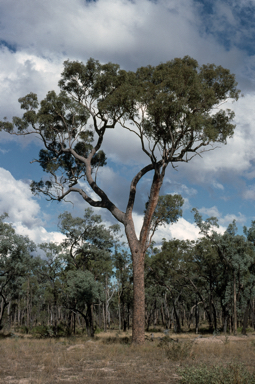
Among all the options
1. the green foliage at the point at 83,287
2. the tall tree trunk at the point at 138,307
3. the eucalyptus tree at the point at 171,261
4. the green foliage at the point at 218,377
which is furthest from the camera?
the eucalyptus tree at the point at 171,261

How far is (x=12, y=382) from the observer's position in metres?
7.64

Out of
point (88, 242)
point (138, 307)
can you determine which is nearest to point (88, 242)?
point (88, 242)

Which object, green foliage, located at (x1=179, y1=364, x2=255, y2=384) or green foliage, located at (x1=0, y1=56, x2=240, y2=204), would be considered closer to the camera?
green foliage, located at (x1=179, y1=364, x2=255, y2=384)

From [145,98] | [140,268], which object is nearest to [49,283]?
[140,268]

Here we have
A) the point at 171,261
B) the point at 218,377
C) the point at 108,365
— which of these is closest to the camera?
the point at 218,377

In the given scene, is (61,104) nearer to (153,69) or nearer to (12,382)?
(153,69)

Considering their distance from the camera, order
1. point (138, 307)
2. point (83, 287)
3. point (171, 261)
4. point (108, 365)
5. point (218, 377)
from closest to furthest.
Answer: point (218, 377)
point (108, 365)
point (138, 307)
point (83, 287)
point (171, 261)

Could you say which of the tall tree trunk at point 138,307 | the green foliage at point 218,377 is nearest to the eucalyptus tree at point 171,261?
the tall tree trunk at point 138,307

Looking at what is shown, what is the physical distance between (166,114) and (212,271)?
2259 cm

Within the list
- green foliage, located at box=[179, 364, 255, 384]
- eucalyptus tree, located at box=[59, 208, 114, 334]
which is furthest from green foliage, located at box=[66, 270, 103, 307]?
green foliage, located at box=[179, 364, 255, 384]

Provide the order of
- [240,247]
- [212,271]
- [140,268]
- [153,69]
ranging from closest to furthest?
1. [140,268]
2. [153,69]
3. [240,247]
4. [212,271]

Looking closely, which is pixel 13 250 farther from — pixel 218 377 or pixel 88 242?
pixel 218 377

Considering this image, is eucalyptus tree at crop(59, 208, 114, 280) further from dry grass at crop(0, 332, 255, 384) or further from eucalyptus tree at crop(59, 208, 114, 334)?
dry grass at crop(0, 332, 255, 384)

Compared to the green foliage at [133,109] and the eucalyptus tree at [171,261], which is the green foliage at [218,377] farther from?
the eucalyptus tree at [171,261]
